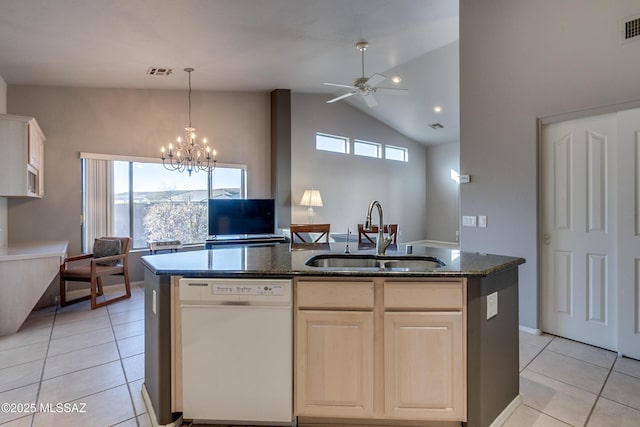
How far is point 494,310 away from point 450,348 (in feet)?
1.21

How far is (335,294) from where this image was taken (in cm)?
172

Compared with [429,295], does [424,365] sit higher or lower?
lower

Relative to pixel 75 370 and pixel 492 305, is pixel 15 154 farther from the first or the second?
pixel 492 305

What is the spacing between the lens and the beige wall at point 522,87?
2.71 metres

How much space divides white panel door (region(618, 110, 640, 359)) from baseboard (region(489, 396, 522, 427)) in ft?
4.57

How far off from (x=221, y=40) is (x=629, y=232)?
14.2 ft

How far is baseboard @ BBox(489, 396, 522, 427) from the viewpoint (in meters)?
1.84

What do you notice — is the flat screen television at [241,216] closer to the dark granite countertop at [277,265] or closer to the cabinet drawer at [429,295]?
the dark granite countertop at [277,265]

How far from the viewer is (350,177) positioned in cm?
772

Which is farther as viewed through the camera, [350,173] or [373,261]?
[350,173]

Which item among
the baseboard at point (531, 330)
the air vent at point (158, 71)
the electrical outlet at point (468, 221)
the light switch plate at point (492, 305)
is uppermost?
the air vent at point (158, 71)

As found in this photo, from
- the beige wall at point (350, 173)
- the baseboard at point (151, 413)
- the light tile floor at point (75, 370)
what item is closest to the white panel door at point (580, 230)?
the baseboard at point (151, 413)

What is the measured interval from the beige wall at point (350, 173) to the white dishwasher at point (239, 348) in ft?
15.8

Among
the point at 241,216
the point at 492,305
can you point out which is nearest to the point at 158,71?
the point at 241,216
